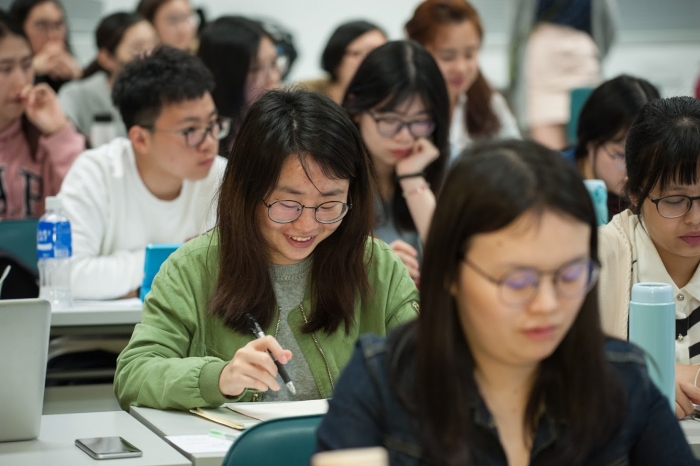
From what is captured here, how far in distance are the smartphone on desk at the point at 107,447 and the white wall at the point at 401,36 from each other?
4915 millimetres

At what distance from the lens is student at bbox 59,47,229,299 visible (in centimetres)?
346

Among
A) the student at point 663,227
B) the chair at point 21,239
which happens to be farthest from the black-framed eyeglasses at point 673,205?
the chair at point 21,239

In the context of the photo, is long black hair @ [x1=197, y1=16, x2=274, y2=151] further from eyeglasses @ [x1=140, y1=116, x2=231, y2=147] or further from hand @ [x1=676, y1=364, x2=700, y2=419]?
hand @ [x1=676, y1=364, x2=700, y2=419]

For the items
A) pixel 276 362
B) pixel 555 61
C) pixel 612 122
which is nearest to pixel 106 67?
pixel 555 61

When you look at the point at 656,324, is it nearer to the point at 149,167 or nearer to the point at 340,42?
the point at 149,167

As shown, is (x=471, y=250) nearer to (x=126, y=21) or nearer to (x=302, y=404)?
(x=302, y=404)

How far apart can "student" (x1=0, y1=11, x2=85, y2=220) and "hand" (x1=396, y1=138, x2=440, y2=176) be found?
147 cm

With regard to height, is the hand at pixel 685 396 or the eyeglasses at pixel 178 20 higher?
the eyeglasses at pixel 178 20

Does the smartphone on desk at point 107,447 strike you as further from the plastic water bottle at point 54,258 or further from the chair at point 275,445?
the plastic water bottle at point 54,258

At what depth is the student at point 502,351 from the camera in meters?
1.26

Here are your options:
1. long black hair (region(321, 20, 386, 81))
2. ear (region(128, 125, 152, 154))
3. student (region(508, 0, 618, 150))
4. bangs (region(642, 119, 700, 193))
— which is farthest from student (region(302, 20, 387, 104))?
bangs (region(642, 119, 700, 193))

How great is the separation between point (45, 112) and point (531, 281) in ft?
11.2

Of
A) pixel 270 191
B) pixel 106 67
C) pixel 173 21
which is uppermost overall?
pixel 173 21

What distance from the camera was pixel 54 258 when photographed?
323 cm
